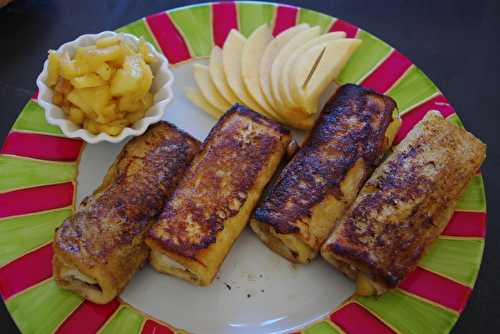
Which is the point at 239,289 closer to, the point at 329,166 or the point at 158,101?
the point at 329,166

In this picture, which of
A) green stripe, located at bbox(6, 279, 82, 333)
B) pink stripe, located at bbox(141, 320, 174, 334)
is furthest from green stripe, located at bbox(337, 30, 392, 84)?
green stripe, located at bbox(6, 279, 82, 333)

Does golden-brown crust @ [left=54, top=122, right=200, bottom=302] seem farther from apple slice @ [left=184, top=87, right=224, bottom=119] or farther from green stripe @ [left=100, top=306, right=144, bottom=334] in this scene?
apple slice @ [left=184, top=87, right=224, bottom=119]

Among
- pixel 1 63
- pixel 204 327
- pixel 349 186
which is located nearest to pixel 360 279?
pixel 349 186

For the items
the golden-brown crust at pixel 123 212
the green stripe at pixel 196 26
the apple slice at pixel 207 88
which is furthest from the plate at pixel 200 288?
the green stripe at pixel 196 26

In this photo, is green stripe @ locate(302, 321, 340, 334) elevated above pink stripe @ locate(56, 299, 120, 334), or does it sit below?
above

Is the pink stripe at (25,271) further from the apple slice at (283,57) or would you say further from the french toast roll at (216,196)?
the apple slice at (283,57)

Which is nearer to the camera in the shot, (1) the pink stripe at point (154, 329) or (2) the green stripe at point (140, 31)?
(1) the pink stripe at point (154, 329)
